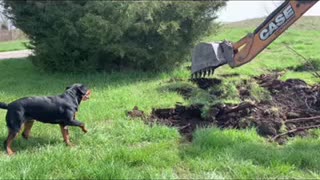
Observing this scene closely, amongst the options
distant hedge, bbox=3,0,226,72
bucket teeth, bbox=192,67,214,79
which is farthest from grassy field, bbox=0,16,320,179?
distant hedge, bbox=3,0,226,72

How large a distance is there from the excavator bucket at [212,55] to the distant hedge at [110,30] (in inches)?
77.6

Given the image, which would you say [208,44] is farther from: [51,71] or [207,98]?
[51,71]

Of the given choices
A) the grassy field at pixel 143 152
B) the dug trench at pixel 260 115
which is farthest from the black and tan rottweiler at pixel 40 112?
the dug trench at pixel 260 115

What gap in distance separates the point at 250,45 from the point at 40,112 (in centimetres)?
511

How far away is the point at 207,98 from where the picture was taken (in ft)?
30.0

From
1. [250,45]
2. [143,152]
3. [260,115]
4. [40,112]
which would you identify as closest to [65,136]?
[40,112]

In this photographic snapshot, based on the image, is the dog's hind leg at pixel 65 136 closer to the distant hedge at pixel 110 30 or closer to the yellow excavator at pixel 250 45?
the yellow excavator at pixel 250 45

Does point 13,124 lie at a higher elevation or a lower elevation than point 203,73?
lower

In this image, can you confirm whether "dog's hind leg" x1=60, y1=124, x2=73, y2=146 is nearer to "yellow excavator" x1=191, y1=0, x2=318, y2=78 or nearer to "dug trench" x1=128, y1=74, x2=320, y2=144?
"dug trench" x1=128, y1=74, x2=320, y2=144

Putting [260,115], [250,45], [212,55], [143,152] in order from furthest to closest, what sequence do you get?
[212,55]
[250,45]
[260,115]
[143,152]

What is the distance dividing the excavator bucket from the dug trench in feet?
2.93

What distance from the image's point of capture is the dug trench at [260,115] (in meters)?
6.96

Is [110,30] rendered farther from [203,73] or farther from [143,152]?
[143,152]

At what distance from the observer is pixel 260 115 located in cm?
749
